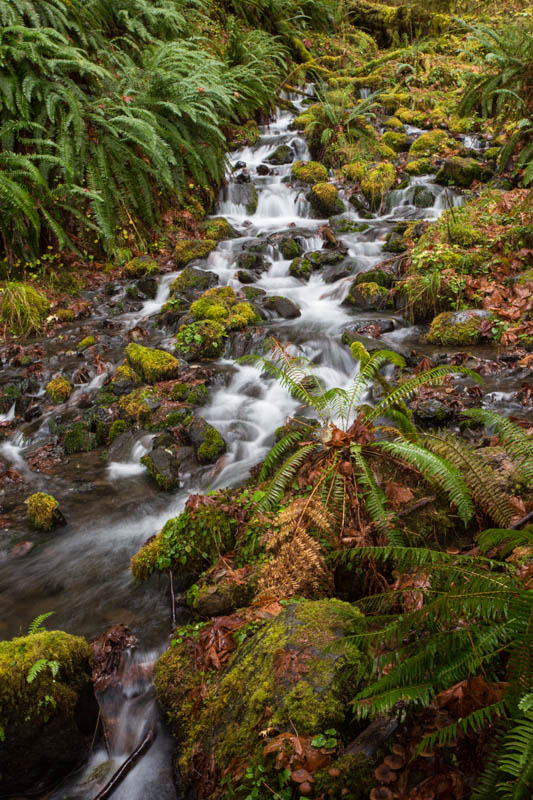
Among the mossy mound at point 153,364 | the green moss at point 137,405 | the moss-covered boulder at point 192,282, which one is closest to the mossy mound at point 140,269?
the moss-covered boulder at point 192,282

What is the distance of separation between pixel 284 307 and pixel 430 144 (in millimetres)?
8339

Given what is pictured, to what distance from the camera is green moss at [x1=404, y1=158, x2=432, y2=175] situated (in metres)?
11.3

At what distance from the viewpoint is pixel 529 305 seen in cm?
589

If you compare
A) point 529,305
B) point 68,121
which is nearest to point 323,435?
point 529,305

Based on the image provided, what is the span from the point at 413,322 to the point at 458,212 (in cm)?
279

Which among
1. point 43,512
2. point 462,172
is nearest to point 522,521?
point 43,512

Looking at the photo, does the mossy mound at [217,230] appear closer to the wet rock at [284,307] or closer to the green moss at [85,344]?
the wet rock at [284,307]

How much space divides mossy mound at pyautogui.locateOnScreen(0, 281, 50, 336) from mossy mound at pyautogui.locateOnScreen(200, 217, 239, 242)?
4515mm

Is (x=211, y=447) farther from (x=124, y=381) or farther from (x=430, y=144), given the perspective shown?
(x=430, y=144)

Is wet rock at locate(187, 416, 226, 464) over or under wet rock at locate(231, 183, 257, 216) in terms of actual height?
under

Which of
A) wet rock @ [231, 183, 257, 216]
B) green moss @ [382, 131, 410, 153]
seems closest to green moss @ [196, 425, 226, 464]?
wet rock @ [231, 183, 257, 216]

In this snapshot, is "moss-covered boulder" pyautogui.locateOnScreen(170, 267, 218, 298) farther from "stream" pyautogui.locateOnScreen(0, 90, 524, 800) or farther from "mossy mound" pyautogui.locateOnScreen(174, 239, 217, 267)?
"mossy mound" pyautogui.locateOnScreen(174, 239, 217, 267)

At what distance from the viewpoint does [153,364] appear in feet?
20.9

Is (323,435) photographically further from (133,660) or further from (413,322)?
(413,322)
